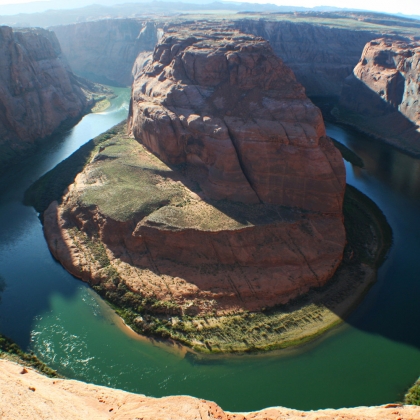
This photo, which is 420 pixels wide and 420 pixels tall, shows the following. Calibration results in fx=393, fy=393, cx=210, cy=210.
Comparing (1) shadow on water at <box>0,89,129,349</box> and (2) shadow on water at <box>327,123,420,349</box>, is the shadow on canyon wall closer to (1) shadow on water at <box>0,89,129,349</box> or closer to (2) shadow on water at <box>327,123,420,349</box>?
(2) shadow on water at <box>327,123,420,349</box>

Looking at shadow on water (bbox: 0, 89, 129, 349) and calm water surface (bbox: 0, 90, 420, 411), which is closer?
calm water surface (bbox: 0, 90, 420, 411)

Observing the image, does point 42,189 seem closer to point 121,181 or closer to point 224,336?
point 121,181

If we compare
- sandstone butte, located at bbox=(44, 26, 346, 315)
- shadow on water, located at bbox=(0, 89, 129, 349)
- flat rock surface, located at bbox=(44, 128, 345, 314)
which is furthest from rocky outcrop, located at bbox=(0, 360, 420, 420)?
flat rock surface, located at bbox=(44, 128, 345, 314)

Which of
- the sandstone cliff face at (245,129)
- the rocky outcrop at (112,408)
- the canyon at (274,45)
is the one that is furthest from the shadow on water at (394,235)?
the canyon at (274,45)

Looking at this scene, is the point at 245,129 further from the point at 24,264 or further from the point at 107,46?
the point at 107,46

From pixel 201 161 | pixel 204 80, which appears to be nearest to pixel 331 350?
pixel 201 161

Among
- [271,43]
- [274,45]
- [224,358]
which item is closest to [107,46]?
[271,43]
